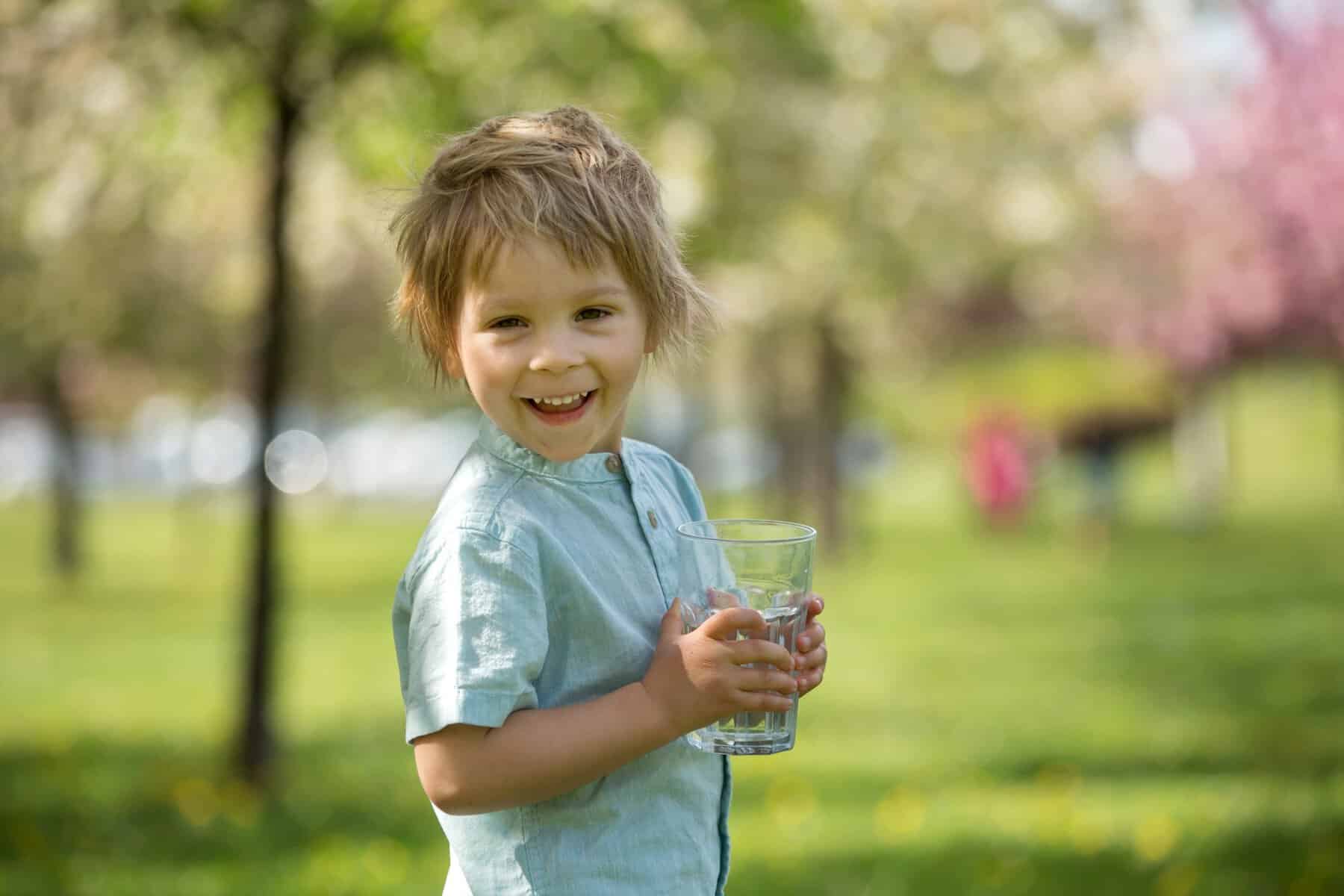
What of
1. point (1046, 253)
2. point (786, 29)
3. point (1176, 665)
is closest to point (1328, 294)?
point (786, 29)

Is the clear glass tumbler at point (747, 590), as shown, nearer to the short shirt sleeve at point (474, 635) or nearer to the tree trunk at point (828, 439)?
the short shirt sleeve at point (474, 635)

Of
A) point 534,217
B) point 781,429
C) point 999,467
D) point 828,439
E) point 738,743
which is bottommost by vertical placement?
point 738,743

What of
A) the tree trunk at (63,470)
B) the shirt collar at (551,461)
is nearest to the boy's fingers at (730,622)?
the shirt collar at (551,461)

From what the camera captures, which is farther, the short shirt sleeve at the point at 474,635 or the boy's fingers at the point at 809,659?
the boy's fingers at the point at 809,659

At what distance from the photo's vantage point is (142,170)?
21.0 ft

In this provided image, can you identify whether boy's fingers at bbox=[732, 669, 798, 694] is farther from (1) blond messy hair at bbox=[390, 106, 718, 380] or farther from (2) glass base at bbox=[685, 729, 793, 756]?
(1) blond messy hair at bbox=[390, 106, 718, 380]

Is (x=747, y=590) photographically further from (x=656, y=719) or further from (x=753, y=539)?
(x=656, y=719)

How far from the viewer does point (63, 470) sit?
49.5 ft

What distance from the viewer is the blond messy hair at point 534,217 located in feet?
5.22

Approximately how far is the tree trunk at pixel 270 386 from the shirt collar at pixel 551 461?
4.20m

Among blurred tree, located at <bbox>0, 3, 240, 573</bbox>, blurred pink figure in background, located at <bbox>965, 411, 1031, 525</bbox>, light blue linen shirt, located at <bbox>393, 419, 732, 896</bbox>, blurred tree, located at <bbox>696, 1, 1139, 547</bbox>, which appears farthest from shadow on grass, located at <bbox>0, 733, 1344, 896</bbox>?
blurred pink figure in background, located at <bbox>965, 411, 1031, 525</bbox>

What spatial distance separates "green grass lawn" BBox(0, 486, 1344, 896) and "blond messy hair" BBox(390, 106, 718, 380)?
3445mm

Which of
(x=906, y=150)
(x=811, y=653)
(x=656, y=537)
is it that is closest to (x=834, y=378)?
(x=906, y=150)

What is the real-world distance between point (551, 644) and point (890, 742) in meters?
6.35
